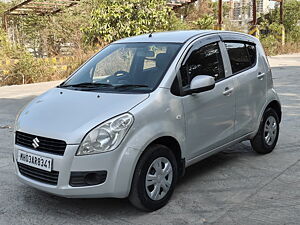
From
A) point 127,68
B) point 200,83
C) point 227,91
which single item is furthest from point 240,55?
point 127,68

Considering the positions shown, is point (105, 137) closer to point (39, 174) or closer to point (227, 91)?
point (39, 174)

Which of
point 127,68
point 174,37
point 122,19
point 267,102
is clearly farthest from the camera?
point 122,19

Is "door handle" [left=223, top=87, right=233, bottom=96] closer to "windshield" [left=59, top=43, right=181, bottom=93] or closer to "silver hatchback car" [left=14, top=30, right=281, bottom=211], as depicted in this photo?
"silver hatchback car" [left=14, top=30, right=281, bottom=211]

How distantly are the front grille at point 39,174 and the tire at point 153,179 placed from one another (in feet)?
2.28

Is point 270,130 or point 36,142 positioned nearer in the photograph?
point 36,142

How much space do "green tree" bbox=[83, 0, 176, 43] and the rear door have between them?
10641 mm

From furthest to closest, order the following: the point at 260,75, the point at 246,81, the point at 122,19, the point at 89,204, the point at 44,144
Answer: the point at 122,19, the point at 260,75, the point at 246,81, the point at 89,204, the point at 44,144

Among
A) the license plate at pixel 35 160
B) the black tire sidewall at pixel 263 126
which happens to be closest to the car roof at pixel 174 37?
the black tire sidewall at pixel 263 126

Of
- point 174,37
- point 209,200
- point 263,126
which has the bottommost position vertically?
point 209,200

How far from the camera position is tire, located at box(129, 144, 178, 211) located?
352 centimetres

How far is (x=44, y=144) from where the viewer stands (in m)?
3.45

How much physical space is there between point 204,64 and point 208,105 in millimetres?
488

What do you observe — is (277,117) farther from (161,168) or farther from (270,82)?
(161,168)

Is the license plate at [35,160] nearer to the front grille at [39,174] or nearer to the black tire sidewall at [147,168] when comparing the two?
the front grille at [39,174]
